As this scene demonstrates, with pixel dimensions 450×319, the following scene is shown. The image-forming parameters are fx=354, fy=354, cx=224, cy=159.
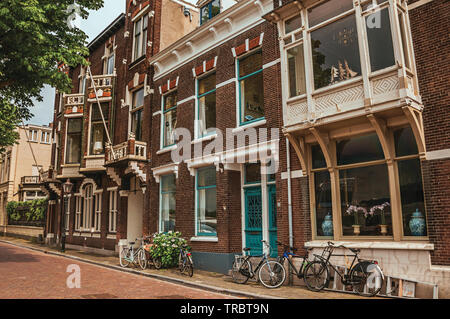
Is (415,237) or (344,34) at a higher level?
(344,34)

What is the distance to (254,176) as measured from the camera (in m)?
12.5

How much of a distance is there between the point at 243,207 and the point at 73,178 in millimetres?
14220

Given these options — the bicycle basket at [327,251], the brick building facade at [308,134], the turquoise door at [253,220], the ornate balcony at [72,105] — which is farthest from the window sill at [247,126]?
the ornate balcony at [72,105]

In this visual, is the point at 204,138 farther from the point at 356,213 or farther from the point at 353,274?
the point at 353,274

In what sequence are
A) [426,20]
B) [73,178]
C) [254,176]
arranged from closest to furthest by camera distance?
[426,20] → [254,176] → [73,178]

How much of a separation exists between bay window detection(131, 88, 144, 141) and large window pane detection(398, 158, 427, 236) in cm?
1331

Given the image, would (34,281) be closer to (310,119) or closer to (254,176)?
(254,176)

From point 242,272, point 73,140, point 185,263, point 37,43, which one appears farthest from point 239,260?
point 73,140

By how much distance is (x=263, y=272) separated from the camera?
10.0m

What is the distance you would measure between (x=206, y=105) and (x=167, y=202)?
478cm

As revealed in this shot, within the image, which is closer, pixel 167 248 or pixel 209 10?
pixel 167 248

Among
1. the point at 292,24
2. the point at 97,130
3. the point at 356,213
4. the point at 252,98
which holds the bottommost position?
the point at 356,213

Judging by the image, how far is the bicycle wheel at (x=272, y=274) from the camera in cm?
975

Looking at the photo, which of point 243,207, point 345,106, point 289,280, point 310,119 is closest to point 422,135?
point 345,106
